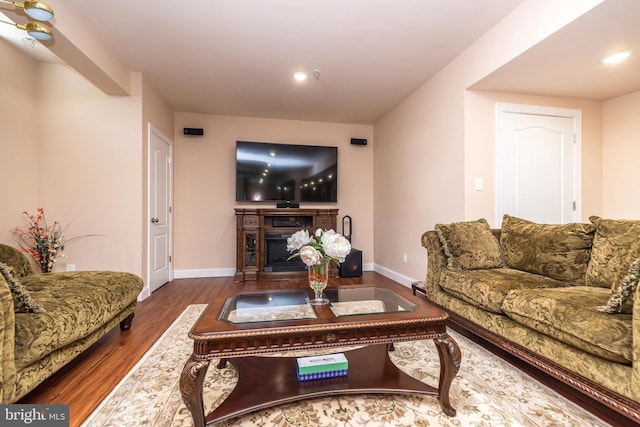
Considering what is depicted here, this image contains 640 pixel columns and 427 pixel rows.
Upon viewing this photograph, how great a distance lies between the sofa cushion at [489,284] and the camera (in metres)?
1.82

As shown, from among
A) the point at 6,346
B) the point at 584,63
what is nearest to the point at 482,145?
the point at 584,63

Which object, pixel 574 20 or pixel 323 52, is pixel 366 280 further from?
pixel 574 20

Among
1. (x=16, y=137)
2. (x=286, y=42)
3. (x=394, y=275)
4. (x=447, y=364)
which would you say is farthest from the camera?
(x=394, y=275)

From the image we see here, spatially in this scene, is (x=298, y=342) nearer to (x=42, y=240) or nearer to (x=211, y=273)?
(x=42, y=240)

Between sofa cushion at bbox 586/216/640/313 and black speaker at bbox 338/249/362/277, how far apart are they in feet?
8.97

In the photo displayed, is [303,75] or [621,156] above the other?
[303,75]

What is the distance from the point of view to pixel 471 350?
1978 mm

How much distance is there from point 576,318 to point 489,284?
563mm

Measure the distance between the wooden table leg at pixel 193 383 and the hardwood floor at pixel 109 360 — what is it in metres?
0.60

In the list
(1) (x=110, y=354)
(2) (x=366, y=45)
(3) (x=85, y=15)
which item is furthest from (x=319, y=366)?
(3) (x=85, y=15)

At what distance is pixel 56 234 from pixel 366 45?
3646mm

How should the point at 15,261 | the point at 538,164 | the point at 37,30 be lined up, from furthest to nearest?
the point at 538,164 → the point at 15,261 → the point at 37,30

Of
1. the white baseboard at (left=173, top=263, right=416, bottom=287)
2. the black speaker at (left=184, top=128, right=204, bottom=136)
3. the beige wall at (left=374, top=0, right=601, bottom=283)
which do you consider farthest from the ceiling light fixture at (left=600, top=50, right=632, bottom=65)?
the black speaker at (left=184, top=128, right=204, bottom=136)

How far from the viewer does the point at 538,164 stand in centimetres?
297
